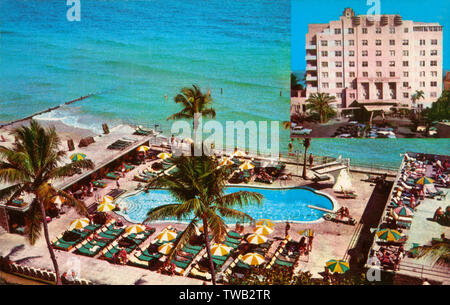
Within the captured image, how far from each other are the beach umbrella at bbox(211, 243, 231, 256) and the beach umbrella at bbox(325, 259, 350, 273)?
4.67m

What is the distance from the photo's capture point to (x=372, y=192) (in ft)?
115

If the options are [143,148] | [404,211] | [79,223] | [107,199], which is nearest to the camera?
[404,211]

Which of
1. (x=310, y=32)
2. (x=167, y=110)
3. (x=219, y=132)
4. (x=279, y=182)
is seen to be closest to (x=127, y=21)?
(x=167, y=110)

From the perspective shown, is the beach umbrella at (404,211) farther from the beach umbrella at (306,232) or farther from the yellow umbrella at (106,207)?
the yellow umbrella at (106,207)

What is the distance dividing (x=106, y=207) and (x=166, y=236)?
16.2 feet

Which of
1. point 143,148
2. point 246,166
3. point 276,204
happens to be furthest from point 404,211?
point 143,148

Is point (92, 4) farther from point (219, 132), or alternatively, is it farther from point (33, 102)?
point (219, 132)

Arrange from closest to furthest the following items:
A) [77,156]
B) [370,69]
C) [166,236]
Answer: [166,236]
[77,156]
[370,69]

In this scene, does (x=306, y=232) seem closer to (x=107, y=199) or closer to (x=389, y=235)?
(x=389, y=235)

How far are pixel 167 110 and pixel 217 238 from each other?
169 ft

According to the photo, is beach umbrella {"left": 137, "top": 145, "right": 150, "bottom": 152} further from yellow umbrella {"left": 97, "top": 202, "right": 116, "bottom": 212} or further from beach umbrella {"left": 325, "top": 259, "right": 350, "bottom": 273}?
beach umbrella {"left": 325, "top": 259, "right": 350, "bottom": 273}

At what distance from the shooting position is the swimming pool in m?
32.6

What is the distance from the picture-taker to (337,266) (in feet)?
80.6
